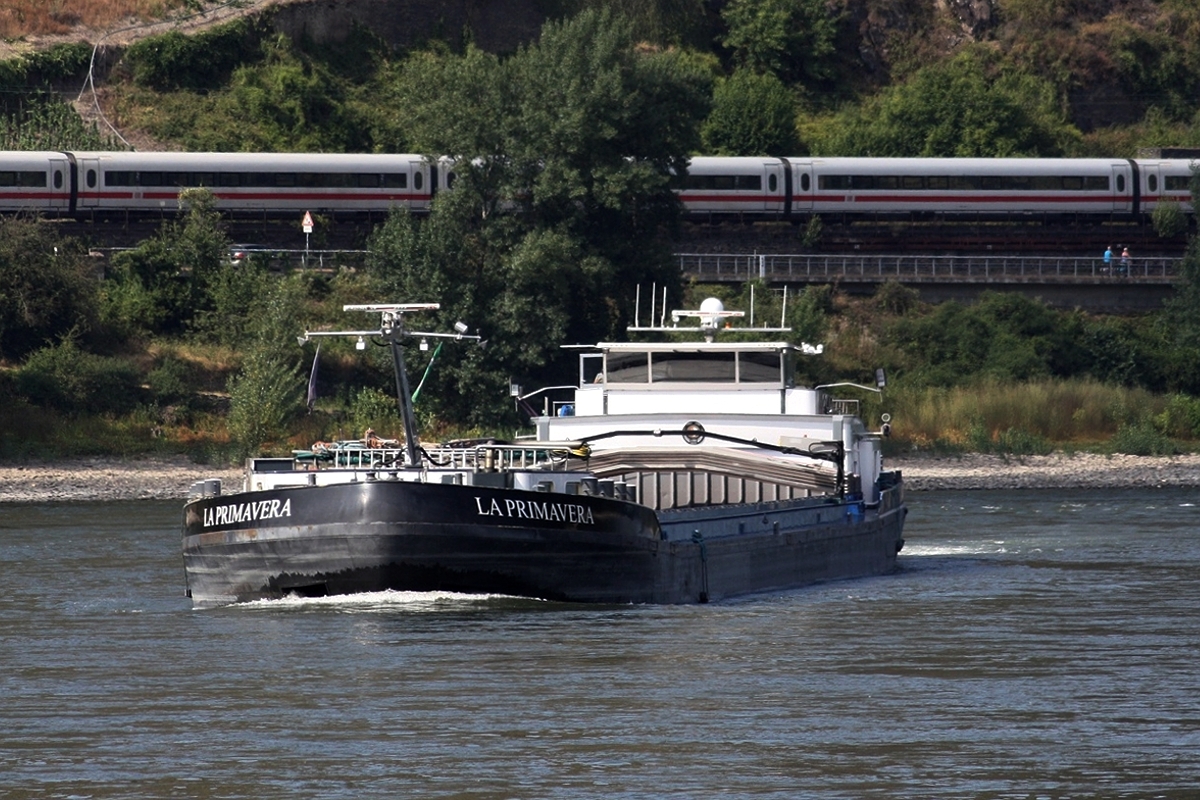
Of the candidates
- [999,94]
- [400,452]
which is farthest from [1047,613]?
[999,94]

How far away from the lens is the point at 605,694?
20.9 meters

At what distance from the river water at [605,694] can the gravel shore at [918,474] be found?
21.8 metres

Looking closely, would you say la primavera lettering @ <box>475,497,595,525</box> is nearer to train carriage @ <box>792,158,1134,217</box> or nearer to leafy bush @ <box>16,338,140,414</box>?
leafy bush @ <box>16,338,140,414</box>

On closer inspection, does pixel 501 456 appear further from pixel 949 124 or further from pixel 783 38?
pixel 783 38

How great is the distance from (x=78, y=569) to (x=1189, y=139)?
3062 inches

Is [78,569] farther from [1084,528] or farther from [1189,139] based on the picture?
[1189,139]

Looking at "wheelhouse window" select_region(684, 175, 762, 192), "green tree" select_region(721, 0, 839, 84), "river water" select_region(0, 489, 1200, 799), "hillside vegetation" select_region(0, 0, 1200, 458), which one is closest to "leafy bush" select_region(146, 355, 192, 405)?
"hillside vegetation" select_region(0, 0, 1200, 458)

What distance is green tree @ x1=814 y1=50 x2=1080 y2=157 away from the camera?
93.1m

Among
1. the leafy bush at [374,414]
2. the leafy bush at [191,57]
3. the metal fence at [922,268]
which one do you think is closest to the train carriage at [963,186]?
the metal fence at [922,268]

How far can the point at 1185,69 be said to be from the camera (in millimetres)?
108812

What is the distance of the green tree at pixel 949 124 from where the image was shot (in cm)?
9312

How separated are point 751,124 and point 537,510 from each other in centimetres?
6946

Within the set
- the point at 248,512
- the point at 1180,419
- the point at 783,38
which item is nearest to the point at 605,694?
the point at 248,512

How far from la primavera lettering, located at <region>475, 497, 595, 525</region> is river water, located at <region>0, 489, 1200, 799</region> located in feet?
4.15
